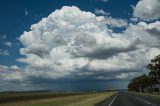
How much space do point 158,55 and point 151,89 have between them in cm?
3996

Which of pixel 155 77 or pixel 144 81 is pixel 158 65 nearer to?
pixel 155 77

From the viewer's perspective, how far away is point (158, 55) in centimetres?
10431

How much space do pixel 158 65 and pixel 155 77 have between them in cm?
779

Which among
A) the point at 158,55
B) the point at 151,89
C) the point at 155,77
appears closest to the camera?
the point at 158,55

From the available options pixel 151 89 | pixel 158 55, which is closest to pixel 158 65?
pixel 158 55

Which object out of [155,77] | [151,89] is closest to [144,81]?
[151,89]

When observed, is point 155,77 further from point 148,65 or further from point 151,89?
point 151,89

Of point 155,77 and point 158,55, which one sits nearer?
point 158,55

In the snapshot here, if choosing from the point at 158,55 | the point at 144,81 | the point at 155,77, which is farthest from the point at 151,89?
the point at 158,55

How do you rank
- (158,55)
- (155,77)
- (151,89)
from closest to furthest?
(158,55) → (155,77) → (151,89)

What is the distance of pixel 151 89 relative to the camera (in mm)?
140750

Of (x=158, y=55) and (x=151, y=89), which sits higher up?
(x=158, y=55)

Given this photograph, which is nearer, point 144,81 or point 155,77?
point 155,77

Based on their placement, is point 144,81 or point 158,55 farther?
point 144,81
